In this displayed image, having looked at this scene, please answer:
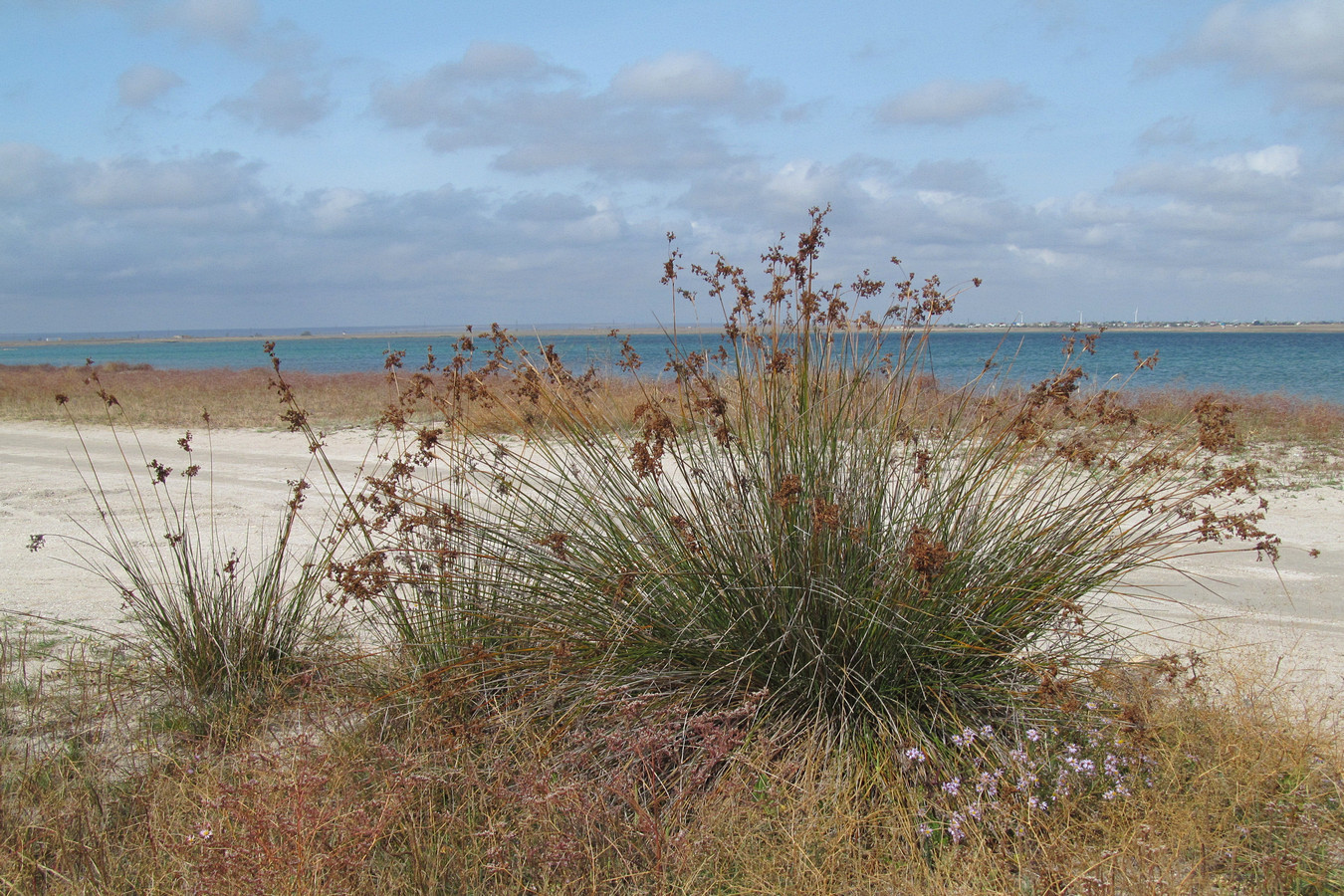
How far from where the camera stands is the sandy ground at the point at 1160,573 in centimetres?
430

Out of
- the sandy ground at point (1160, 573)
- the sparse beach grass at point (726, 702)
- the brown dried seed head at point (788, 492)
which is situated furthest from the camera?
the sandy ground at point (1160, 573)

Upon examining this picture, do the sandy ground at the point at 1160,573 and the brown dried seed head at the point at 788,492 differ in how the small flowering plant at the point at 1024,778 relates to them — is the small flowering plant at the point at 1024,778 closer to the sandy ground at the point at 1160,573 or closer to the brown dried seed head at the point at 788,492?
the sandy ground at the point at 1160,573

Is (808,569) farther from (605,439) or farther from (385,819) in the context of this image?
(385,819)

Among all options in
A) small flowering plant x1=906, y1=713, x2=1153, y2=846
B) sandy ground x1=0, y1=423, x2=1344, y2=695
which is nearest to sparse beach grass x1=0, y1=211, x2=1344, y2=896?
small flowering plant x1=906, y1=713, x2=1153, y2=846

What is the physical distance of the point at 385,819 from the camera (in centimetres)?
235

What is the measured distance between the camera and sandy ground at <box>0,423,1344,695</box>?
4.30 metres

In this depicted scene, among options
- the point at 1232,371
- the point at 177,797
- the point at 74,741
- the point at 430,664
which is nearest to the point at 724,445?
the point at 430,664

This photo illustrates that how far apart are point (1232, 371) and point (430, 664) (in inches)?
1627

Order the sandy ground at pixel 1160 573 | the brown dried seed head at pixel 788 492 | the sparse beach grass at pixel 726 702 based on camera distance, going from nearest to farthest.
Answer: the sparse beach grass at pixel 726 702 < the brown dried seed head at pixel 788 492 < the sandy ground at pixel 1160 573

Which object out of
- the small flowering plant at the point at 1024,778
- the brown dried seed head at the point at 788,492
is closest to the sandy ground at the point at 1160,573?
the small flowering plant at the point at 1024,778

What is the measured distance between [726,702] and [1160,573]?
14.7 ft

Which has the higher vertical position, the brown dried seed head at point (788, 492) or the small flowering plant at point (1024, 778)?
the brown dried seed head at point (788, 492)

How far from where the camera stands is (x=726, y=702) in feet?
9.55

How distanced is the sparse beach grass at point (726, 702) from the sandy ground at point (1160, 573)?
483 millimetres
